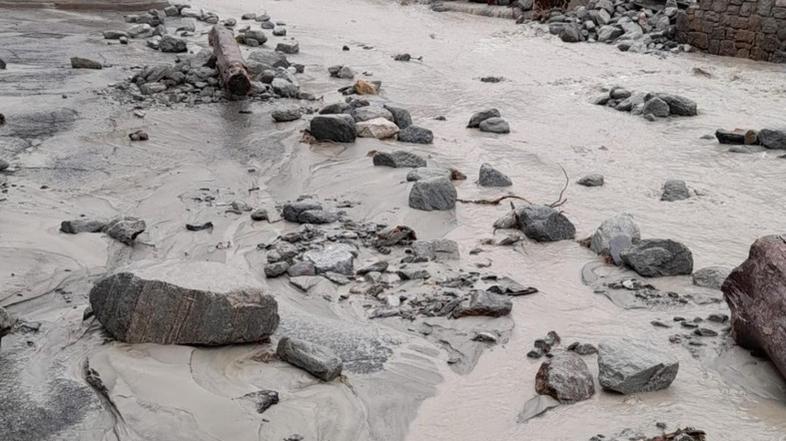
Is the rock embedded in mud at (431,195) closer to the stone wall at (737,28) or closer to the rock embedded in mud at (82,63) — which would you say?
the rock embedded in mud at (82,63)

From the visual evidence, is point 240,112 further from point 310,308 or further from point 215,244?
point 310,308

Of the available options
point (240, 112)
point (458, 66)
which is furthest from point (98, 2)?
point (240, 112)

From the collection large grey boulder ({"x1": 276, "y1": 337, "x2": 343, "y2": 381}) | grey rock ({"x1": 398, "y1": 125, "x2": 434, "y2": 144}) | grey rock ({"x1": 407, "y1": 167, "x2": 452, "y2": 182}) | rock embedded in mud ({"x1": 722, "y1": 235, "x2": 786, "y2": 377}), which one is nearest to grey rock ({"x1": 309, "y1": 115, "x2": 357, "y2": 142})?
grey rock ({"x1": 398, "y1": 125, "x2": 434, "y2": 144})

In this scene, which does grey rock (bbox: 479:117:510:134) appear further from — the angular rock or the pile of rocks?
the pile of rocks

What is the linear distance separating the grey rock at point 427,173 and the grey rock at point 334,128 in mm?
1059

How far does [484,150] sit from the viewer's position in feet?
25.4

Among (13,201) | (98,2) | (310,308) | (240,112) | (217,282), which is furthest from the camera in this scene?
(98,2)

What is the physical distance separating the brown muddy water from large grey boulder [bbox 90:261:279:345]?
76 mm

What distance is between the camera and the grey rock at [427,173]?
6.44m

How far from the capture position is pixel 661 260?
4863 millimetres

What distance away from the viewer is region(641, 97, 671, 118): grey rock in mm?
9164

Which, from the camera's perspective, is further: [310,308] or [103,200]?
[103,200]

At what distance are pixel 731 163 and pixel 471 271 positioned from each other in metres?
3.75

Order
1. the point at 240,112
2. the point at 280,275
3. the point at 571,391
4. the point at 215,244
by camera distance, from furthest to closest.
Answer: the point at 240,112 → the point at 215,244 → the point at 280,275 → the point at 571,391
